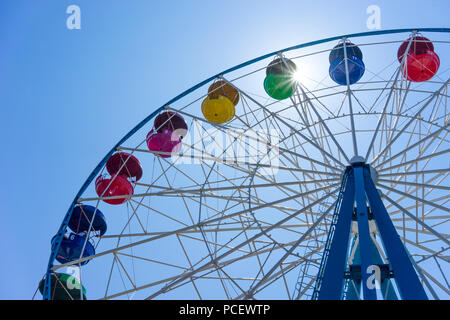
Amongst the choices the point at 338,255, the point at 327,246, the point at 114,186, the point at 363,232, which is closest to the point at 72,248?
the point at 114,186

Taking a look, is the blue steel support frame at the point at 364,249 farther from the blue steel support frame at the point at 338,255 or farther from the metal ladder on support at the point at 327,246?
the metal ladder on support at the point at 327,246

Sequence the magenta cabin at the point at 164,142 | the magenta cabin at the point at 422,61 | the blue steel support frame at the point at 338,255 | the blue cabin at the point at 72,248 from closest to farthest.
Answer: the blue steel support frame at the point at 338,255, the blue cabin at the point at 72,248, the magenta cabin at the point at 422,61, the magenta cabin at the point at 164,142

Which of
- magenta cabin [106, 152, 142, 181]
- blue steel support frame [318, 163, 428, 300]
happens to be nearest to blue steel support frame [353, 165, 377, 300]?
blue steel support frame [318, 163, 428, 300]

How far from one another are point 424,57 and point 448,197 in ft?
16.8

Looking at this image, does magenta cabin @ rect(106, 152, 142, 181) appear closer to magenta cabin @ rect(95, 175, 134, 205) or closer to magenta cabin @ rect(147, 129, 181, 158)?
magenta cabin @ rect(95, 175, 134, 205)

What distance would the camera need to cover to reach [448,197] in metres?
11.9

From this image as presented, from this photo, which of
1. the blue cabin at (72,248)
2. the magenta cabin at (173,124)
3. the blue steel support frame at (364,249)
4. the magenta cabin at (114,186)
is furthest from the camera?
the magenta cabin at (173,124)

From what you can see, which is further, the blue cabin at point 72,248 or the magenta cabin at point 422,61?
the magenta cabin at point 422,61

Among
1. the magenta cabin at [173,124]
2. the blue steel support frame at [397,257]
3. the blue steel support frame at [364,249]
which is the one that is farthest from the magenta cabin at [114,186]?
the blue steel support frame at [397,257]

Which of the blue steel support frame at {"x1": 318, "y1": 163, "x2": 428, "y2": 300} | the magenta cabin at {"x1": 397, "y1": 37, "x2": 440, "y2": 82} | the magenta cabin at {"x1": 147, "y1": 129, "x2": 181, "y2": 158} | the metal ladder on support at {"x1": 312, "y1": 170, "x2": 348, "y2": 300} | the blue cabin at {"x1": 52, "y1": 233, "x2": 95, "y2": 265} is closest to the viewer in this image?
the blue steel support frame at {"x1": 318, "y1": 163, "x2": 428, "y2": 300}

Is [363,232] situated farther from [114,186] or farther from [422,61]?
[422,61]

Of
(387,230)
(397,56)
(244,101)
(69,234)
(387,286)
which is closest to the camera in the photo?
(387,230)
